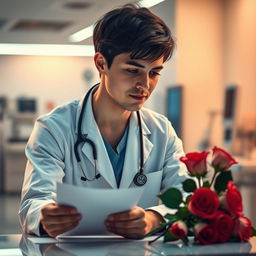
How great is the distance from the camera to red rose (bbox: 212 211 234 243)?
1.50 meters

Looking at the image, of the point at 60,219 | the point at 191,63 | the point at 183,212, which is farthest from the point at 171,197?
the point at 191,63

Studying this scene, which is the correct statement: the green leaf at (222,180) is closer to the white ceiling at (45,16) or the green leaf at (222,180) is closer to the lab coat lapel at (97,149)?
the lab coat lapel at (97,149)

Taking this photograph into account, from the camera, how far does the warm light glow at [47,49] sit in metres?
7.37

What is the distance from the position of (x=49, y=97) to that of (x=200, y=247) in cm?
959

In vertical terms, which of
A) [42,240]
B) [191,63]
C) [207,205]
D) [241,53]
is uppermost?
[241,53]

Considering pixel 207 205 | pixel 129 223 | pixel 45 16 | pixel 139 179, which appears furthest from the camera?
pixel 45 16

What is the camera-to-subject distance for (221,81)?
8.32 m

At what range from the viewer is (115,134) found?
6.53ft

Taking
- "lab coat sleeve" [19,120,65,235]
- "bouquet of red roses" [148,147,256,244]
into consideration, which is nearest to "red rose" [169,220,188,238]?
"bouquet of red roses" [148,147,256,244]

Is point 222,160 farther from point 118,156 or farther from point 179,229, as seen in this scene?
point 118,156

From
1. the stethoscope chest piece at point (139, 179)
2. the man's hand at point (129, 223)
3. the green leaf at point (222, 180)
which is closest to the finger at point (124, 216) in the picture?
the man's hand at point (129, 223)

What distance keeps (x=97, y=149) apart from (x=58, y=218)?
39cm

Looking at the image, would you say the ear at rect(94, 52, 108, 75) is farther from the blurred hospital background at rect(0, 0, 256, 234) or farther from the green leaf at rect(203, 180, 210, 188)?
the blurred hospital background at rect(0, 0, 256, 234)

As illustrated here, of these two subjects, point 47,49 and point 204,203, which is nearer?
point 204,203
